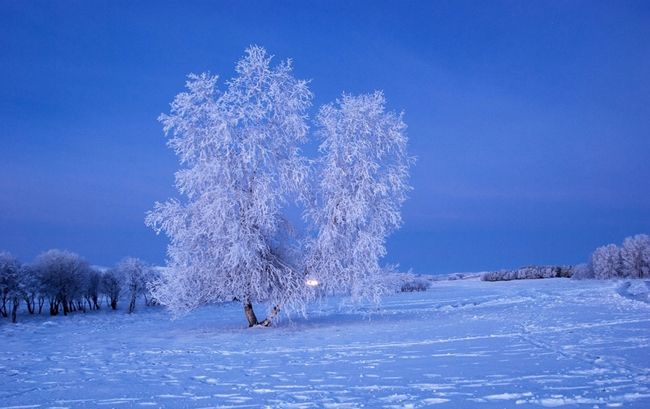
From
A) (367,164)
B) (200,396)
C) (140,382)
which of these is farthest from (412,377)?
(367,164)

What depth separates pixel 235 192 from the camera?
1919 cm

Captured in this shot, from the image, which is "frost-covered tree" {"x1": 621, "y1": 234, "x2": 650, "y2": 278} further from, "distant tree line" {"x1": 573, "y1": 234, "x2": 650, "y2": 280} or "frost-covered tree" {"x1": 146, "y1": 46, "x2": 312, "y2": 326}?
"frost-covered tree" {"x1": 146, "y1": 46, "x2": 312, "y2": 326}

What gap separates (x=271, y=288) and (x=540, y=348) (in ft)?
36.2

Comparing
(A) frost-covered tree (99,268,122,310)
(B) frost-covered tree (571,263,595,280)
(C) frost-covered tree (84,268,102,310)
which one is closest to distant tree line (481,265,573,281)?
(B) frost-covered tree (571,263,595,280)

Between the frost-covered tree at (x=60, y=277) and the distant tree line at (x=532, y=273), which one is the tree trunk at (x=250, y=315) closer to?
the frost-covered tree at (x=60, y=277)

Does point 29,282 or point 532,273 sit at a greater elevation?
point 29,282

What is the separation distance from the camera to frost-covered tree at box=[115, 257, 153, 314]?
4345 centimetres

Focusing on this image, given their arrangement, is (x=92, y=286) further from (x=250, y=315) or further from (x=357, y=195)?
(x=357, y=195)

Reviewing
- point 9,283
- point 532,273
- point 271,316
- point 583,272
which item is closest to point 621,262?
point 583,272

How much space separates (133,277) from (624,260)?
67740 mm

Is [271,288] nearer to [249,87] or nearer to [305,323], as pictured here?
[305,323]

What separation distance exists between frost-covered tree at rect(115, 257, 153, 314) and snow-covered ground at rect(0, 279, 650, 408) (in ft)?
87.4

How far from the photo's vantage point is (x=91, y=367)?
38.3ft

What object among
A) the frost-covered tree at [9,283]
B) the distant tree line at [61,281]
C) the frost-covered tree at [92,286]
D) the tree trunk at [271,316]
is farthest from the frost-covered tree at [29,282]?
the tree trunk at [271,316]
